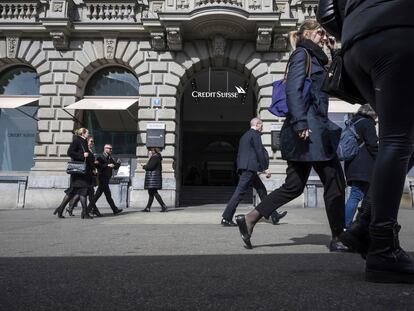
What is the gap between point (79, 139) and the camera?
9703 mm

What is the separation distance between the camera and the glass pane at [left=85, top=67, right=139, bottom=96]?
15711 mm

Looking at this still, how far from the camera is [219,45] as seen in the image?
593 inches

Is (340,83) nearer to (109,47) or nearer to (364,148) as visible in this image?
(364,148)

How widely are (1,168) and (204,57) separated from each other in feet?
27.3

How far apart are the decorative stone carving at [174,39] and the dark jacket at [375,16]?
12546 mm

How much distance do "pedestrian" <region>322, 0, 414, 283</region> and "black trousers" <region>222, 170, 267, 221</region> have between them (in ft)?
16.0

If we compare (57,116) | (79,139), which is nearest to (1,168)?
(57,116)

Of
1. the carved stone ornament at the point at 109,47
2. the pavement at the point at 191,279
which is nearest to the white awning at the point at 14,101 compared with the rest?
the carved stone ornament at the point at 109,47

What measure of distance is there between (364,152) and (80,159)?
242 inches

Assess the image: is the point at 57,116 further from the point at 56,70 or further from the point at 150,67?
the point at 150,67

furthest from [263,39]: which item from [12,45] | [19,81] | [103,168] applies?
[19,81]

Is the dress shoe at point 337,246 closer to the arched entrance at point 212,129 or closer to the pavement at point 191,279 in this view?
the pavement at point 191,279

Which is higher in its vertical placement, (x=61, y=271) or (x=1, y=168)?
(x=1, y=168)

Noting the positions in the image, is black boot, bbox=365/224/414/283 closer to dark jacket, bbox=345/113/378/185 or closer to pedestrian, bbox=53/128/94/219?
dark jacket, bbox=345/113/378/185
